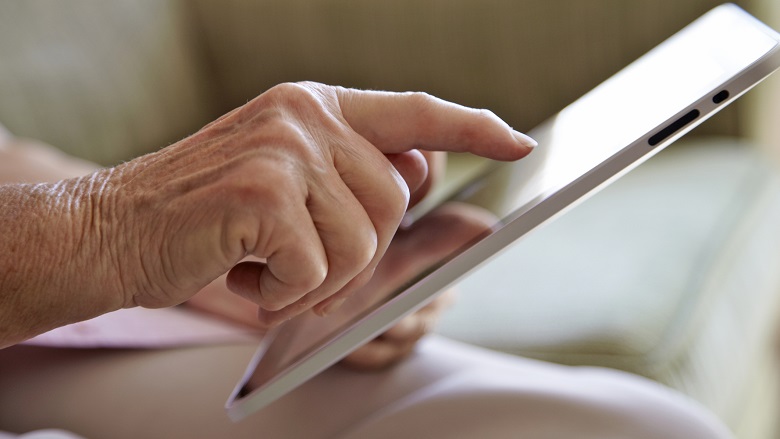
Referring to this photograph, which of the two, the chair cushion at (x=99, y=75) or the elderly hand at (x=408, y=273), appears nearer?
the elderly hand at (x=408, y=273)

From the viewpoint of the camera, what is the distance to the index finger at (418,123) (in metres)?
0.49

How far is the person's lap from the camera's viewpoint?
62cm

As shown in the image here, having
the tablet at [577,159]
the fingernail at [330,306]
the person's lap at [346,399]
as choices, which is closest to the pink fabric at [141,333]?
the person's lap at [346,399]

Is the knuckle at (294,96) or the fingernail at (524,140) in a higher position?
the knuckle at (294,96)

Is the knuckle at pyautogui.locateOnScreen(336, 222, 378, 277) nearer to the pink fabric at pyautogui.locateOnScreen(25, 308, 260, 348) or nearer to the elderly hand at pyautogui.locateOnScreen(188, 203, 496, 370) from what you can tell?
the elderly hand at pyautogui.locateOnScreen(188, 203, 496, 370)

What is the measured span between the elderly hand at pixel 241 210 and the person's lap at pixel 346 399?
0.56ft

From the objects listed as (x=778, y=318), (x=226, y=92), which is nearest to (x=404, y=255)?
(x=778, y=318)

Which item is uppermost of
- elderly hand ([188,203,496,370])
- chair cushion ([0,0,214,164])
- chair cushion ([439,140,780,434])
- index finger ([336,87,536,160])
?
index finger ([336,87,536,160])

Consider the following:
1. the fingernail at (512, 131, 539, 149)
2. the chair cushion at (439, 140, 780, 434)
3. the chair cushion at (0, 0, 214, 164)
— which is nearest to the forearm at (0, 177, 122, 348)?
the fingernail at (512, 131, 539, 149)

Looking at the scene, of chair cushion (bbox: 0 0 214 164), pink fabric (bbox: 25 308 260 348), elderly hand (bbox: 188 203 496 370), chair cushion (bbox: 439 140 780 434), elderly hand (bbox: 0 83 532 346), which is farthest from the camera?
chair cushion (bbox: 0 0 214 164)

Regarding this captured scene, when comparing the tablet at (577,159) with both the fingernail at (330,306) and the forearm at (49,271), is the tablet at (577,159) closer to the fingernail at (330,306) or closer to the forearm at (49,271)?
the fingernail at (330,306)

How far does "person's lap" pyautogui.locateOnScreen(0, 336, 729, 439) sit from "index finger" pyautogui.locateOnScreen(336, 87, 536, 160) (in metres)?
0.21

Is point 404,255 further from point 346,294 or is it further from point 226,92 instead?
point 226,92

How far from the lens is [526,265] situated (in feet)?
3.98
